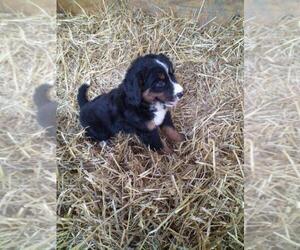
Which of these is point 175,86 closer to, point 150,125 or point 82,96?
point 150,125

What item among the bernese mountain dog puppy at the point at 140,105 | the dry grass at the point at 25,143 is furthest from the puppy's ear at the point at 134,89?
the dry grass at the point at 25,143

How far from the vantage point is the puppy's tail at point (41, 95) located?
6.99 feet

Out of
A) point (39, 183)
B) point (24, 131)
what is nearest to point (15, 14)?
point (24, 131)

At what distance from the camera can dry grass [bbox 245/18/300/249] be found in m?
2.12

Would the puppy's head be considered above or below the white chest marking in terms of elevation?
above

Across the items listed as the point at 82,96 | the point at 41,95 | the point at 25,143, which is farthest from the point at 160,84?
the point at 25,143

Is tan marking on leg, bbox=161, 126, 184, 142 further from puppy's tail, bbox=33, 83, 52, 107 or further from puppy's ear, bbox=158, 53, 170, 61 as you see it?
puppy's tail, bbox=33, 83, 52, 107

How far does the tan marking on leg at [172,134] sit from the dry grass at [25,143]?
465 mm

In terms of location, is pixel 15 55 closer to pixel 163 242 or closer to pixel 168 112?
pixel 168 112

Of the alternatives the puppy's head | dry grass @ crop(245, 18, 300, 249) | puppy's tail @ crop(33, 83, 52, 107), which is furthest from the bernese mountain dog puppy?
dry grass @ crop(245, 18, 300, 249)

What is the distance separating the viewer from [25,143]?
2119 millimetres

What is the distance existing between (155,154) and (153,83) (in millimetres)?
308

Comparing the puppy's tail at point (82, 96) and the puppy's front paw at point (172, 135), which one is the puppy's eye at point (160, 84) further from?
the puppy's tail at point (82, 96)

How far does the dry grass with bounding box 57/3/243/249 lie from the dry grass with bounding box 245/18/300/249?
49mm
